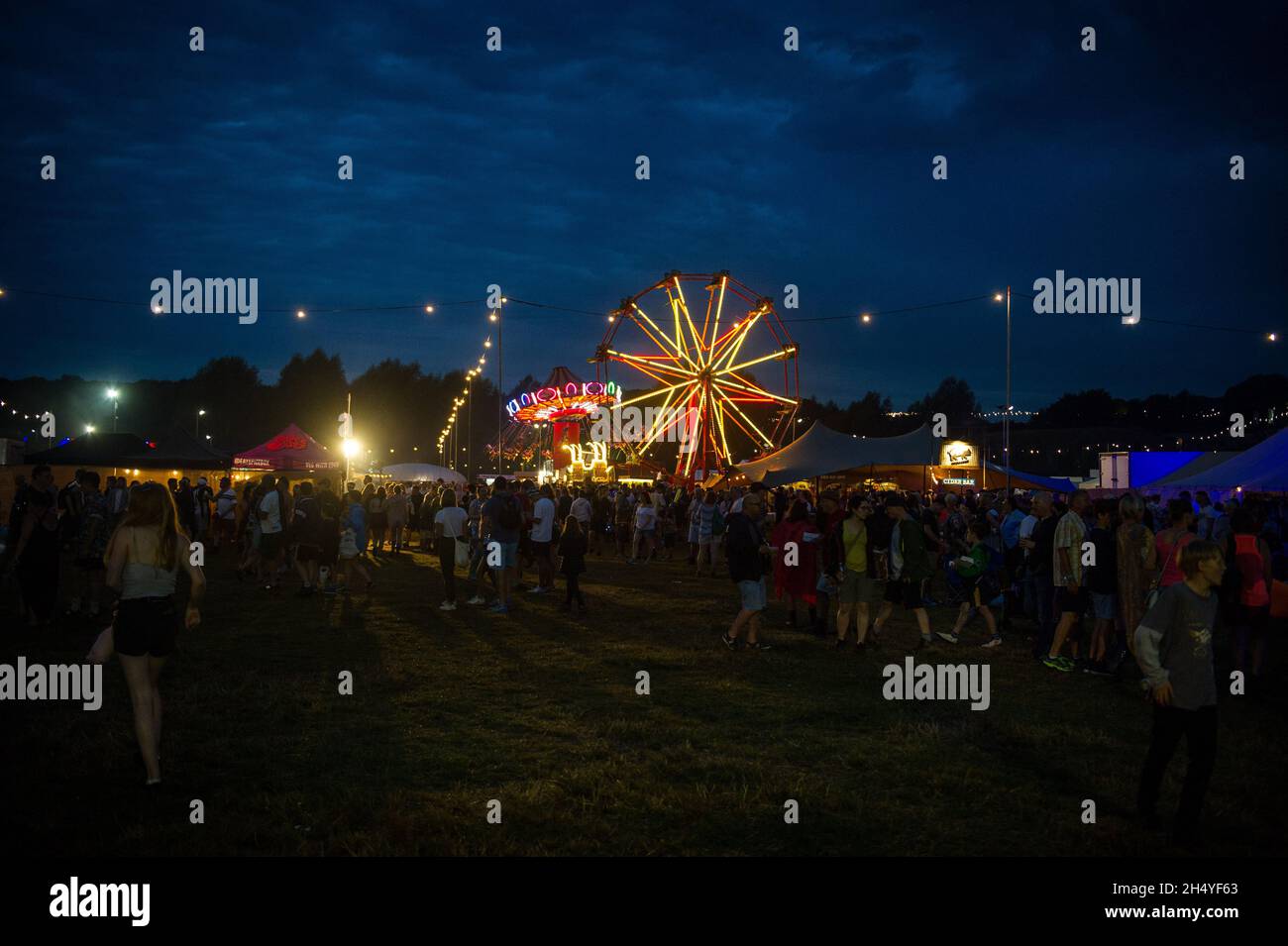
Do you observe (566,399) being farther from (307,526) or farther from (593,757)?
(593,757)

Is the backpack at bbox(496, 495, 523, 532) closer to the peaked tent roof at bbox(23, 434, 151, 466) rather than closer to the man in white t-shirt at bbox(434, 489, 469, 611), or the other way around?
the man in white t-shirt at bbox(434, 489, 469, 611)

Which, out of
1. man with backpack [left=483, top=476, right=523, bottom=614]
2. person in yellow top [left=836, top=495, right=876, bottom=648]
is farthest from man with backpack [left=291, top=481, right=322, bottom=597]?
person in yellow top [left=836, top=495, right=876, bottom=648]

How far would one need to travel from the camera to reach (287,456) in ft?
103

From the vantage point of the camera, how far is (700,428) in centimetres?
3650

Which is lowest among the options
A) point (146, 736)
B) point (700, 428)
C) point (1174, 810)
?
point (1174, 810)

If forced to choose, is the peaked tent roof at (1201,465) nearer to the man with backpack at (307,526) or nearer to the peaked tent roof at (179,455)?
the man with backpack at (307,526)

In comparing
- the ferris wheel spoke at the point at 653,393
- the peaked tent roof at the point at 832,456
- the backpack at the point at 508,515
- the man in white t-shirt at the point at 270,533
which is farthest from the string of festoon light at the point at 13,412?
the backpack at the point at 508,515

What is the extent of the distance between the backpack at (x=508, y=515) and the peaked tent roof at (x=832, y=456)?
18140 millimetres


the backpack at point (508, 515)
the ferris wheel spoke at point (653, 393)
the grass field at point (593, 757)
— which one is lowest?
the grass field at point (593, 757)

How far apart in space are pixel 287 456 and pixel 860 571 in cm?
2631

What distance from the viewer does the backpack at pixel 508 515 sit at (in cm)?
1233
